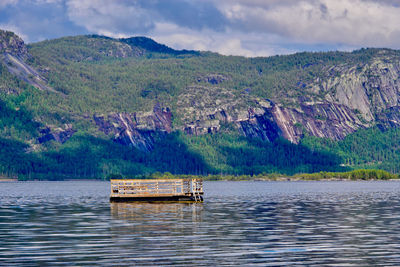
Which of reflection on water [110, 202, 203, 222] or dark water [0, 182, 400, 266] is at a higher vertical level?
reflection on water [110, 202, 203, 222]

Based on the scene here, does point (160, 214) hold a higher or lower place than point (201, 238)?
higher

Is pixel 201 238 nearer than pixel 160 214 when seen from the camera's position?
Yes

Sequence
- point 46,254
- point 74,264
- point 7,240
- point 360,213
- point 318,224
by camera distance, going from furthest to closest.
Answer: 1. point 360,213
2. point 318,224
3. point 7,240
4. point 46,254
5. point 74,264

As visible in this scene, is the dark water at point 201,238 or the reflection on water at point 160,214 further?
the reflection on water at point 160,214

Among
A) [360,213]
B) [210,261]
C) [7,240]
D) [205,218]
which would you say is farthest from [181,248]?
[360,213]

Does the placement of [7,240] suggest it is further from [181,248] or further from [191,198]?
[191,198]

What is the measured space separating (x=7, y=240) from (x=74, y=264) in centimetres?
1450

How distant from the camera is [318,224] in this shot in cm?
7044

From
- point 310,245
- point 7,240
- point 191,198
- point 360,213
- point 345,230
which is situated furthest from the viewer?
point 191,198

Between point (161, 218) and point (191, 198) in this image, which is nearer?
point (161, 218)

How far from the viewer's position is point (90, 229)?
66.1 m

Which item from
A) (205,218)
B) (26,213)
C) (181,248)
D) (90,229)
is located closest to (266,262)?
→ (181,248)

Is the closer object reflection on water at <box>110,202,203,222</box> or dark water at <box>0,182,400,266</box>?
dark water at <box>0,182,400,266</box>

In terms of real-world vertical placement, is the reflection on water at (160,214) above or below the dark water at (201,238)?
above
